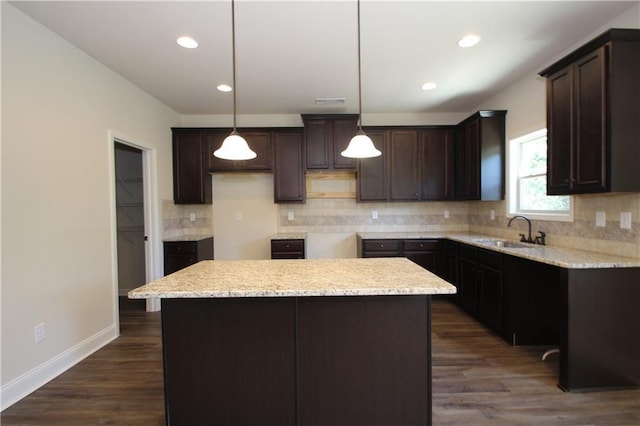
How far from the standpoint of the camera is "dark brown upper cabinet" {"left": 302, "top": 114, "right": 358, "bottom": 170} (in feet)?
13.6

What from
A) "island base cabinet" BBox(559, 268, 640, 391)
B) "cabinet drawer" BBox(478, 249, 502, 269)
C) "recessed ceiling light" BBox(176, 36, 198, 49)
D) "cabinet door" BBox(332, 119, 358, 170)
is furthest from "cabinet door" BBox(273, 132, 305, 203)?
"island base cabinet" BBox(559, 268, 640, 391)

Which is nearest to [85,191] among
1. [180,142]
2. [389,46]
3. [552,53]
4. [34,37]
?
[34,37]

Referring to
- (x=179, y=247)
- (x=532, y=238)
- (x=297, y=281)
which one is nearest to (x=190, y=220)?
(x=179, y=247)

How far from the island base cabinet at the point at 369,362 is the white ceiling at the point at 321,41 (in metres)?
2.12

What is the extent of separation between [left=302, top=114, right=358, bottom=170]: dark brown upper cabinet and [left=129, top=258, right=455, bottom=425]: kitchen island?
9.13 feet

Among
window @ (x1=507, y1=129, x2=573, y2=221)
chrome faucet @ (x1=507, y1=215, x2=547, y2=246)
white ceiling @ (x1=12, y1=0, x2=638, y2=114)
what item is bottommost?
chrome faucet @ (x1=507, y1=215, x2=547, y2=246)

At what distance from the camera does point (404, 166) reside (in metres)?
4.26

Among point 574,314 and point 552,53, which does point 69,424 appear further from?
point 552,53

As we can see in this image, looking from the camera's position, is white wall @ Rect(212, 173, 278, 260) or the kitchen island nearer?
the kitchen island

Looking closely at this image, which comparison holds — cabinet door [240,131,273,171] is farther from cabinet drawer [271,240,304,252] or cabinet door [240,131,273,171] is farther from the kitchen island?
the kitchen island

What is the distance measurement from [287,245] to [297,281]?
243 centimetres

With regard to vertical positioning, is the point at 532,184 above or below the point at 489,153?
below

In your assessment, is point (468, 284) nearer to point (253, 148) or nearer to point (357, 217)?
point (357, 217)

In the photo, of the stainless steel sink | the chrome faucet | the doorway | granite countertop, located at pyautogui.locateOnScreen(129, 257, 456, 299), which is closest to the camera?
granite countertop, located at pyautogui.locateOnScreen(129, 257, 456, 299)
